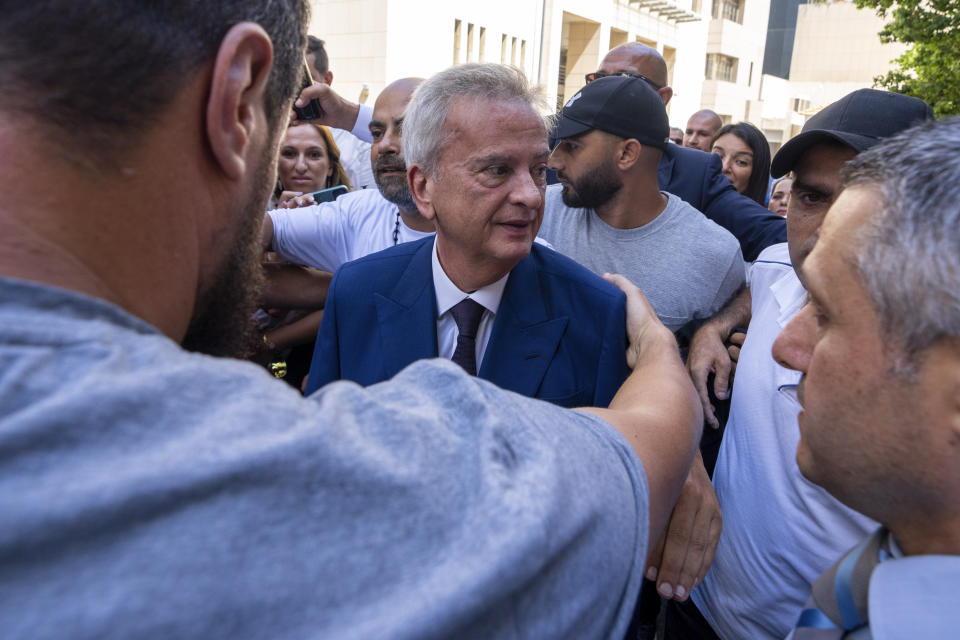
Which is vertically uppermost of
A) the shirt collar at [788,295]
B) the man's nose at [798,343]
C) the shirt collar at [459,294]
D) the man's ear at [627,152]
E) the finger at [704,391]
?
the man's ear at [627,152]

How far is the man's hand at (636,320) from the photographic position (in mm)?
1997

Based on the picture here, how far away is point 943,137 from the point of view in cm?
102

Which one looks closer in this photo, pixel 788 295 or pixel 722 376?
pixel 788 295

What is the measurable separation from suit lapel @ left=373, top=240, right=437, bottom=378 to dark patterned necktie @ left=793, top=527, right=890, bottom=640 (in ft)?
4.12

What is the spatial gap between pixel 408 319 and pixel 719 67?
40.4 metres

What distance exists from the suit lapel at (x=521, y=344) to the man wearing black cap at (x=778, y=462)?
0.62 metres

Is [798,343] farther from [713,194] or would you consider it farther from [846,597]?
[713,194]

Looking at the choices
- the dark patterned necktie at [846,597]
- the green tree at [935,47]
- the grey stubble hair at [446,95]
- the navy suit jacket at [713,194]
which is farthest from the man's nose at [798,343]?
the green tree at [935,47]

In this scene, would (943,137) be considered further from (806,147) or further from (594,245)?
(594,245)

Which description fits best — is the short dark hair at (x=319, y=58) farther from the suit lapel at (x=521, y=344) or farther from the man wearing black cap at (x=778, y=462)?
the man wearing black cap at (x=778, y=462)

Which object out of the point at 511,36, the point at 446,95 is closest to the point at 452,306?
the point at 446,95

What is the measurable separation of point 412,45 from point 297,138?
17388 mm

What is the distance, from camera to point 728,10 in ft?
124

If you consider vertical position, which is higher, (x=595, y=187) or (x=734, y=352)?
(x=595, y=187)
